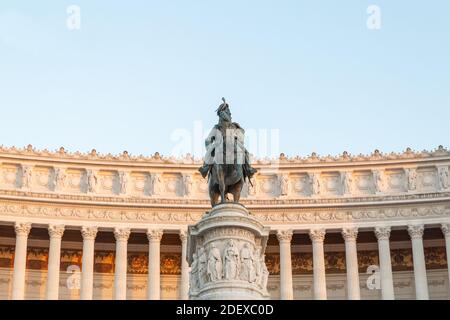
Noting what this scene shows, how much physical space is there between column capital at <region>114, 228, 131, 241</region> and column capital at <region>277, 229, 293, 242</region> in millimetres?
9027

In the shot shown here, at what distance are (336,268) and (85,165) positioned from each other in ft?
56.3

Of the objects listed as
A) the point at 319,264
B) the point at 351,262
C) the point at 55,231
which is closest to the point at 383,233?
the point at 351,262

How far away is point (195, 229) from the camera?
2756 centimetres

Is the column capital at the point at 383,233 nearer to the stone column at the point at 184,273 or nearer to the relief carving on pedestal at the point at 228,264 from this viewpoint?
the stone column at the point at 184,273

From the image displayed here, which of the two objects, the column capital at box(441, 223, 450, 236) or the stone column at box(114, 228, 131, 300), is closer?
the stone column at box(114, 228, 131, 300)

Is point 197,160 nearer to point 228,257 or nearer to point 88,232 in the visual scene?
point 88,232

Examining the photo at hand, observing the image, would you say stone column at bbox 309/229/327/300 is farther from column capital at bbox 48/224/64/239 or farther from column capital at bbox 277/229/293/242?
column capital at bbox 48/224/64/239

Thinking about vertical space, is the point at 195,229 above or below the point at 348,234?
below

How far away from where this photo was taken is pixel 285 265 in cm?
5409

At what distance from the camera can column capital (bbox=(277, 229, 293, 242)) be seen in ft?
179

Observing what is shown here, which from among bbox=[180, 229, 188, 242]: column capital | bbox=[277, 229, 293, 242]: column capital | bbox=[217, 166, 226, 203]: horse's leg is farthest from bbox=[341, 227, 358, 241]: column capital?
bbox=[217, 166, 226, 203]: horse's leg

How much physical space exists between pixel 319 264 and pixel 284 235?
8.93 feet
